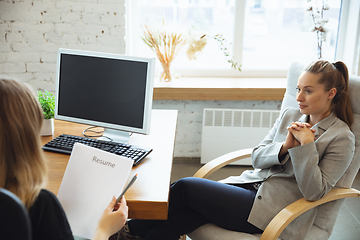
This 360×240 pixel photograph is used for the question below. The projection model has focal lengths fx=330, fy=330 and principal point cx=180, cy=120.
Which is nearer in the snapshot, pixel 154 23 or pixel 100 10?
pixel 100 10

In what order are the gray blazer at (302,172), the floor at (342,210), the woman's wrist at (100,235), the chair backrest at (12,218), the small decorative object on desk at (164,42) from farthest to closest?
1. the small decorative object on desk at (164,42)
2. the floor at (342,210)
3. the gray blazer at (302,172)
4. the woman's wrist at (100,235)
5. the chair backrest at (12,218)

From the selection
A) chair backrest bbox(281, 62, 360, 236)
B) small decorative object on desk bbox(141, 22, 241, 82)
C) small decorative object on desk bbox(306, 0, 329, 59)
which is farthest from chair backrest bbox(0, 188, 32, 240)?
small decorative object on desk bbox(306, 0, 329, 59)

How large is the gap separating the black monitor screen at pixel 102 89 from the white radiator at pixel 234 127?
1.36 meters

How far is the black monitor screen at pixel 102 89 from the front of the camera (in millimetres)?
1468

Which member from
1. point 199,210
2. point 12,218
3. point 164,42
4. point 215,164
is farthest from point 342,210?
point 12,218

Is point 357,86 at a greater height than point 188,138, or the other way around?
point 357,86

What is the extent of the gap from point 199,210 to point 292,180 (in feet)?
1.44

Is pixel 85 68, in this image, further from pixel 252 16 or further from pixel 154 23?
pixel 252 16

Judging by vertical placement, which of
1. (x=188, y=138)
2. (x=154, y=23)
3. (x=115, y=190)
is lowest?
(x=188, y=138)

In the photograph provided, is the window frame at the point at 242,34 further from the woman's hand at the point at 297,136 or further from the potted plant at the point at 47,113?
the woman's hand at the point at 297,136

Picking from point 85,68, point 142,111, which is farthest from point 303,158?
point 85,68

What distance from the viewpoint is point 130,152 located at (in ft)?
4.59

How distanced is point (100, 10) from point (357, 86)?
1918 mm

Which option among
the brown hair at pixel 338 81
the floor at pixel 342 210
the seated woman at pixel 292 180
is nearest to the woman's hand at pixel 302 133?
the seated woman at pixel 292 180
